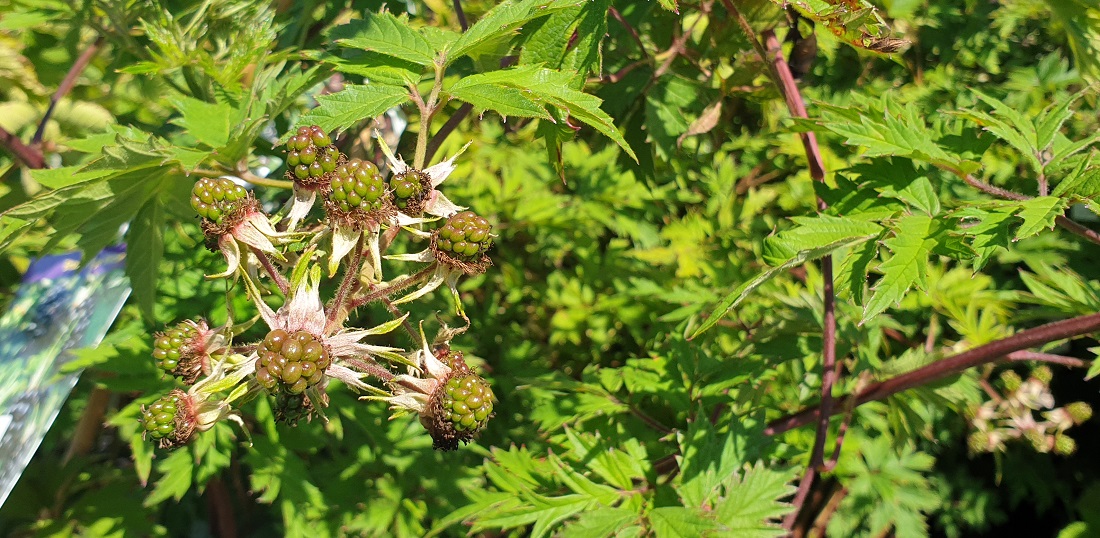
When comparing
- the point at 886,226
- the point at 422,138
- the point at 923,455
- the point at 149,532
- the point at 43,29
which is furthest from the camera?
the point at 923,455

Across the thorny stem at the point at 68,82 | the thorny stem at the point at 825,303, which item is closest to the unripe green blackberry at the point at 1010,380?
the thorny stem at the point at 825,303

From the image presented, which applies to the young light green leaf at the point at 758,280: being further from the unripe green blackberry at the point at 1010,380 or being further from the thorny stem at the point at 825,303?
the unripe green blackberry at the point at 1010,380

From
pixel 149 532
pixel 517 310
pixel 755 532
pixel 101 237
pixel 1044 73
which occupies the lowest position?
pixel 149 532

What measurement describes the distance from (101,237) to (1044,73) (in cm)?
291

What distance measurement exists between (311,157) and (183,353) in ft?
1.15

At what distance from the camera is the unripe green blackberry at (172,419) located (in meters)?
1.05

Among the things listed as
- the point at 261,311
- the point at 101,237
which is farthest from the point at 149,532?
the point at 261,311

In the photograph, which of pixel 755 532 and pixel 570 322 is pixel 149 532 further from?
pixel 755 532

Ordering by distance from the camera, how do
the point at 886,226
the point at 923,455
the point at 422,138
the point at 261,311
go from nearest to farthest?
1. the point at 261,311
2. the point at 422,138
3. the point at 886,226
4. the point at 923,455

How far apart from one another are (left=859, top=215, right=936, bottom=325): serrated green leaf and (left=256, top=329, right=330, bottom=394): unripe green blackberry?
87 cm

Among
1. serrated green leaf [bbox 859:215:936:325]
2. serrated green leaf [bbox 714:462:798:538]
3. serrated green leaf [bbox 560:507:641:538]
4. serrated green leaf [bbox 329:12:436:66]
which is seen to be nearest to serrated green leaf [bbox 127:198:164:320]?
serrated green leaf [bbox 329:12:436:66]

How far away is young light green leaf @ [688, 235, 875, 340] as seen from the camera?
3.96 ft

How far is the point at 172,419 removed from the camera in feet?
3.47

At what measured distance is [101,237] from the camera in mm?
1392
